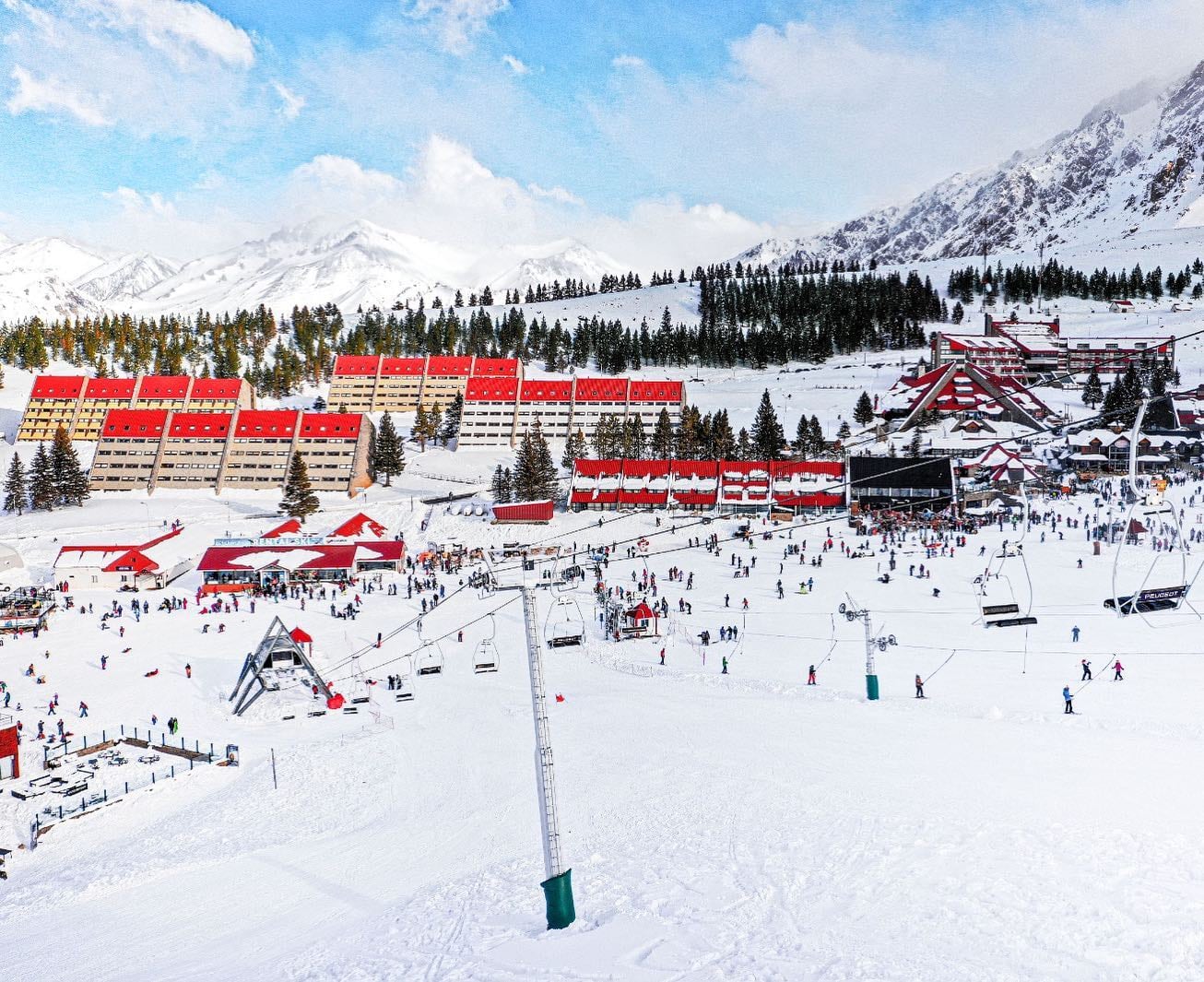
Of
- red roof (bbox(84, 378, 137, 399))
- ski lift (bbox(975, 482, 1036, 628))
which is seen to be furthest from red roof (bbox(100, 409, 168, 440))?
ski lift (bbox(975, 482, 1036, 628))

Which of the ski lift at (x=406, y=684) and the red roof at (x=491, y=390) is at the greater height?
the red roof at (x=491, y=390)

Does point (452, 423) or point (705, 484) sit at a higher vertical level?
point (452, 423)

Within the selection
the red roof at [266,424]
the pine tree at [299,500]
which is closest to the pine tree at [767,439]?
the pine tree at [299,500]

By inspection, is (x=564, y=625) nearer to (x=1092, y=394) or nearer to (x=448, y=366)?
(x=1092, y=394)

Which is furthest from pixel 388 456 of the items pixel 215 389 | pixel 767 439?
pixel 767 439

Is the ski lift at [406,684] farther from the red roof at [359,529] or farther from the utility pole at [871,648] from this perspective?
the red roof at [359,529]

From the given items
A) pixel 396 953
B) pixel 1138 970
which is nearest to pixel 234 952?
pixel 396 953
